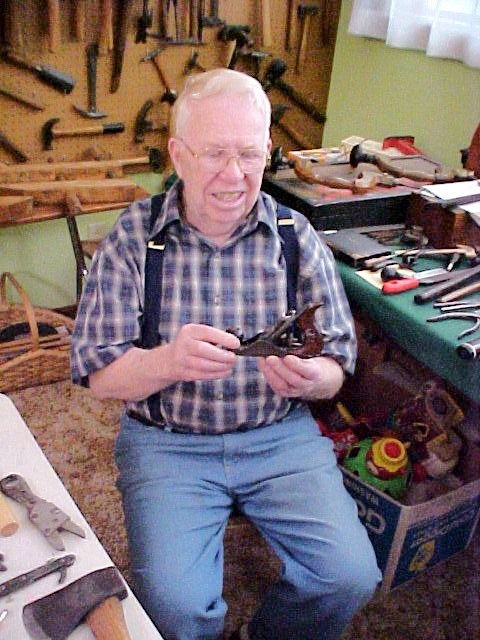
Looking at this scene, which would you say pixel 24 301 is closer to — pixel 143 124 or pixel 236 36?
pixel 143 124

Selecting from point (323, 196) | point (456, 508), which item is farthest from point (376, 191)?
point (456, 508)

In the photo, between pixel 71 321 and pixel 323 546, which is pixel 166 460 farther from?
pixel 71 321

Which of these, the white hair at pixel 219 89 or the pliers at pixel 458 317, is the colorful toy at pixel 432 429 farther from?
the white hair at pixel 219 89

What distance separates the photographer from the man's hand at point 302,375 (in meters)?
1.22

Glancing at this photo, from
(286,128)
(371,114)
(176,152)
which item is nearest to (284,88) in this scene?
(286,128)

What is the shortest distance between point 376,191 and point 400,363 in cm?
50

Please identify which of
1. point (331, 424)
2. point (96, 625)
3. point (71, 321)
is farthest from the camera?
point (71, 321)

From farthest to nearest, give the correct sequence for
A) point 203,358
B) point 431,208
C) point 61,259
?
point 61,259
point 431,208
point 203,358

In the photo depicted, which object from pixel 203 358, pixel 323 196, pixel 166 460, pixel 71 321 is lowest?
pixel 71 321

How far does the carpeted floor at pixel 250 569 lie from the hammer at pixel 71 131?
1.05 m

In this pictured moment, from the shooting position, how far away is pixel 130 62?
2.46m

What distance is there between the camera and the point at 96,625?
80 centimetres

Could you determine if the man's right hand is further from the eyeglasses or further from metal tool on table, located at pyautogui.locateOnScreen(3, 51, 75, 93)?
metal tool on table, located at pyautogui.locateOnScreen(3, 51, 75, 93)

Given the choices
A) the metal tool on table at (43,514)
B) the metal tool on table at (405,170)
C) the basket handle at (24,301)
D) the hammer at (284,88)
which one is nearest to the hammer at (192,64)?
the hammer at (284,88)
